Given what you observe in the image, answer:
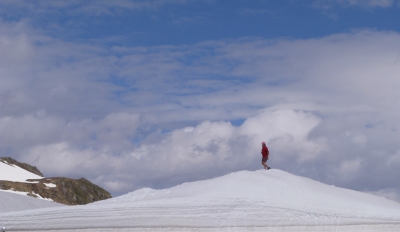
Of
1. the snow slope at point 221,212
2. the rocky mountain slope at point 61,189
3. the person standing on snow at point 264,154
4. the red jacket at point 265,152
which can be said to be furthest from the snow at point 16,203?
the rocky mountain slope at point 61,189

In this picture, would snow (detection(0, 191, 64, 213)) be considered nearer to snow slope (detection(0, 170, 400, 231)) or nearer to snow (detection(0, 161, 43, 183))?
snow slope (detection(0, 170, 400, 231))

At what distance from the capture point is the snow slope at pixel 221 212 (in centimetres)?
2209

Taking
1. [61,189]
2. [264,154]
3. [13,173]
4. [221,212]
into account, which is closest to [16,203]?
[221,212]

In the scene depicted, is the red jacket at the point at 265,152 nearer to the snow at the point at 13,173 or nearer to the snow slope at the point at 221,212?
the snow slope at the point at 221,212

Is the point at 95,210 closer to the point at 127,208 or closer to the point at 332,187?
the point at 127,208

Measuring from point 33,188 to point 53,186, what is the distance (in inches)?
263

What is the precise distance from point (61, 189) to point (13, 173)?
16916mm

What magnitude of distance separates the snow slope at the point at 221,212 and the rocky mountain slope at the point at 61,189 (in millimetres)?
49122

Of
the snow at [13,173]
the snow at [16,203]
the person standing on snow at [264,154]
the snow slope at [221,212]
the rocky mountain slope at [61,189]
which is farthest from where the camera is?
the snow at [13,173]

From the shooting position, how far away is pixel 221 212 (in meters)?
22.3

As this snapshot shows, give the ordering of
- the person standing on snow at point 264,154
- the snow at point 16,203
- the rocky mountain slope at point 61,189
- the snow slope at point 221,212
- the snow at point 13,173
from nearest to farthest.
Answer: the snow slope at point 221,212 < the person standing on snow at point 264,154 < the snow at point 16,203 < the rocky mountain slope at point 61,189 < the snow at point 13,173

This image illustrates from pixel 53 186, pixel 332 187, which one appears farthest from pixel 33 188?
pixel 332 187

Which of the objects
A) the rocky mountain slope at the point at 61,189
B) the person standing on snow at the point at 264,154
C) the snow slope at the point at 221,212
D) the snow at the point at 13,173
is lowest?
the snow slope at the point at 221,212

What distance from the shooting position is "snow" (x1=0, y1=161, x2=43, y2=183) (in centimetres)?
8876
